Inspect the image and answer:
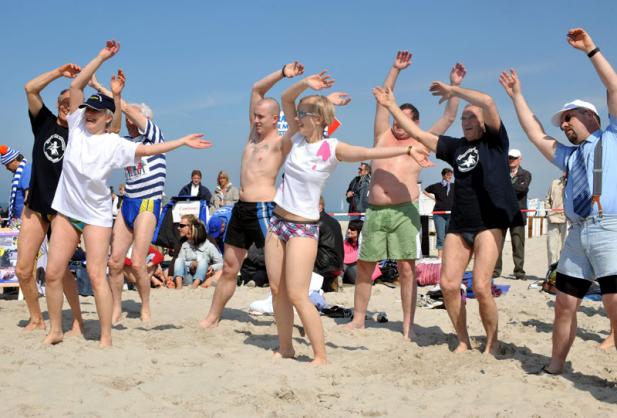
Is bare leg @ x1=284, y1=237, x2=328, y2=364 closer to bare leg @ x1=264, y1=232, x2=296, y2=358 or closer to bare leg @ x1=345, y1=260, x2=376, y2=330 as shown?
bare leg @ x1=264, y1=232, x2=296, y2=358

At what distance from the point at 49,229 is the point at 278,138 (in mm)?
2150

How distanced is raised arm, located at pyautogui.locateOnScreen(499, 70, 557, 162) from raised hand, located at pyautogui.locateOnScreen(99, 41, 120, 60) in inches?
119

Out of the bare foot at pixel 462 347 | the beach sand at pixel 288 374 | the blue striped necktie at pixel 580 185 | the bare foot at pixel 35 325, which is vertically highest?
the blue striped necktie at pixel 580 185

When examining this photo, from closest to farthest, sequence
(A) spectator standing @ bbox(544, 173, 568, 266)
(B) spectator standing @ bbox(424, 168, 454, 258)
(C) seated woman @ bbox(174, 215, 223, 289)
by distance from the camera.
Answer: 1. (C) seated woman @ bbox(174, 215, 223, 289)
2. (A) spectator standing @ bbox(544, 173, 568, 266)
3. (B) spectator standing @ bbox(424, 168, 454, 258)

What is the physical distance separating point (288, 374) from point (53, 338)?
6.41 ft

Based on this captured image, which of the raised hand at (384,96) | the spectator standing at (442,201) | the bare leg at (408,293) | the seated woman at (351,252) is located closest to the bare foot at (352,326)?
the bare leg at (408,293)

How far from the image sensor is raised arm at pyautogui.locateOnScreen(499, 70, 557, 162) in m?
5.00

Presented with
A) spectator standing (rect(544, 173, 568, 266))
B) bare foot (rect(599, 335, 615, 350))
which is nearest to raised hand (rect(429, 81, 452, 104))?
bare foot (rect(599, 335, 615, 350))

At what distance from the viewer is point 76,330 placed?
6.16 metres

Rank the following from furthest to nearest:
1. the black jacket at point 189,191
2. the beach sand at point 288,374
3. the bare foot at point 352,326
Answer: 1. the black jacket at point 189,191
2. the bare foot at point 352,326
3. the beach sand at point 288,374

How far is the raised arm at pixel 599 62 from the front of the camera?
4.47 m

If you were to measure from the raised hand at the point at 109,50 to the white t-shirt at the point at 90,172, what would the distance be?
680 millimetres

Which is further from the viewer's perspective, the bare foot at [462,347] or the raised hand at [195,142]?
the bare foot at [462,347]

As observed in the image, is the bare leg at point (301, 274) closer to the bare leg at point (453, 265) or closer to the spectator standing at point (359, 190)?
the bare leg at point (453, 265)
